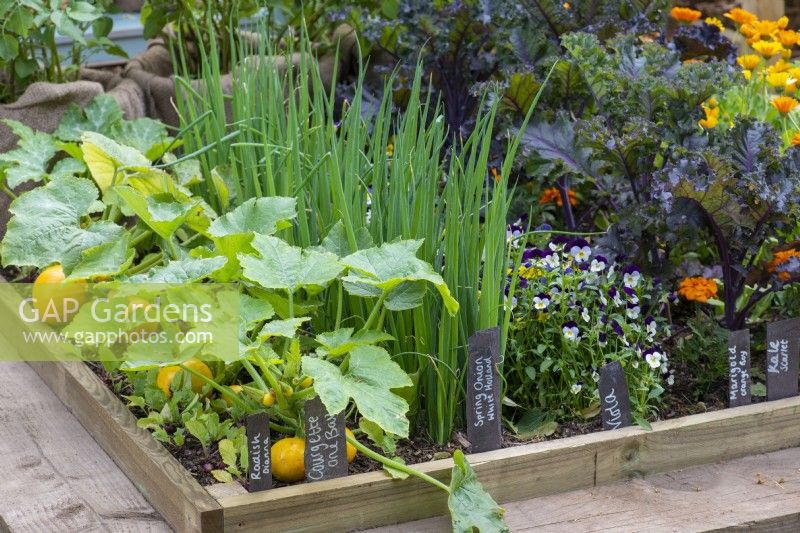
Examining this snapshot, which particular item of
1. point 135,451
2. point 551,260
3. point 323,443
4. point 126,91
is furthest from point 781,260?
point 126,91

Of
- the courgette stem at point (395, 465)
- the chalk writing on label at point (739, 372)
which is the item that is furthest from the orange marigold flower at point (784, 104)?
the courgette stem at point (395, 465)

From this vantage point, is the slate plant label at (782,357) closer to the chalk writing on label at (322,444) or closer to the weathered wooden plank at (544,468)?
the weathered wooden plank at (544,468)

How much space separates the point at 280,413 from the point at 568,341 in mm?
545

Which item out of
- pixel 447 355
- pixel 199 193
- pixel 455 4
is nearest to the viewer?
pixel 447 355

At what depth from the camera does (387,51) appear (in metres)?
3.11

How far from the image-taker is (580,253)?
206cm

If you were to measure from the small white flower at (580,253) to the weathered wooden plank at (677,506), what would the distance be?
1.43ft

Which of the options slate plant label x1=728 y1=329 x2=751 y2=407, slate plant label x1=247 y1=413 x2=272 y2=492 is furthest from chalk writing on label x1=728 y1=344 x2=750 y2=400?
slate plant label x1=247 y1=413 x2=272 y2=492

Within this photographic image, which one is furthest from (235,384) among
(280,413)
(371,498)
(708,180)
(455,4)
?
(455,4)

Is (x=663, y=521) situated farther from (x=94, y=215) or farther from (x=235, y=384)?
(x=94, y=215)

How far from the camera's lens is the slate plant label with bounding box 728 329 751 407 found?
6.39 ft

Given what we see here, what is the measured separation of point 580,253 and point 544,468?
46cm

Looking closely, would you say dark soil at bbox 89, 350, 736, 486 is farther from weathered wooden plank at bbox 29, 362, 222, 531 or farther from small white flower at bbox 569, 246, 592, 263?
small white flower at bbox 569, 246, 592, 263

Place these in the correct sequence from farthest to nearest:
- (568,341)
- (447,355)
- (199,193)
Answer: (199,193)
(568,341)
(447,355)
